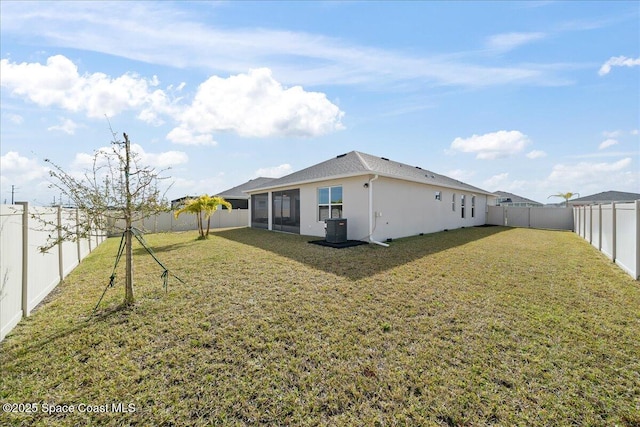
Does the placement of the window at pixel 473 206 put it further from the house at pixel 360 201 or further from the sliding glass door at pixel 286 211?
the sliding glass door at pixel 286 211

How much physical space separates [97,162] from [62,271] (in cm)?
338

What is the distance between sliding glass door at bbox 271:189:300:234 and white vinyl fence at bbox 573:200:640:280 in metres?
11.0

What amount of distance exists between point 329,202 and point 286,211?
138 inches

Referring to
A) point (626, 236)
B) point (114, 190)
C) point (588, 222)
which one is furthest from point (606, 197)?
point (114, 190)

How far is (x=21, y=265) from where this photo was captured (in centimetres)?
370

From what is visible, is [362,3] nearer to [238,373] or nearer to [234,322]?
[234,322]

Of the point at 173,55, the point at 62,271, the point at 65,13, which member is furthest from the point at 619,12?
the point at 62,271

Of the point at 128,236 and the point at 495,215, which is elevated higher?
the point at 128,236

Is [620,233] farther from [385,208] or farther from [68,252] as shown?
[68,252]

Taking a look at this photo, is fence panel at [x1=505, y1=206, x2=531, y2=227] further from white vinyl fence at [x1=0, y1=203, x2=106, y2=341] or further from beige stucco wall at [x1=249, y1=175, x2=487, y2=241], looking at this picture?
white vinyl fence at [x1=0, y1=203, x2=106, y2=341]

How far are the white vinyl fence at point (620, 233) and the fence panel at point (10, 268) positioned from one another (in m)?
10.9

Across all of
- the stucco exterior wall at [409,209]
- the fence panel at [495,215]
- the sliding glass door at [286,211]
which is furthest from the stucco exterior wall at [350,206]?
the fence panel at [495,215]

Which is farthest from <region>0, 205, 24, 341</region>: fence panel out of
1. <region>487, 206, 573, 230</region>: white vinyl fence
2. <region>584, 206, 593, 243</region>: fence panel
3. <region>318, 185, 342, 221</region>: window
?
<region>487, 206, 573, 230</region>: white vinyl fence

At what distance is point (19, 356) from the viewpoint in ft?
9.40
